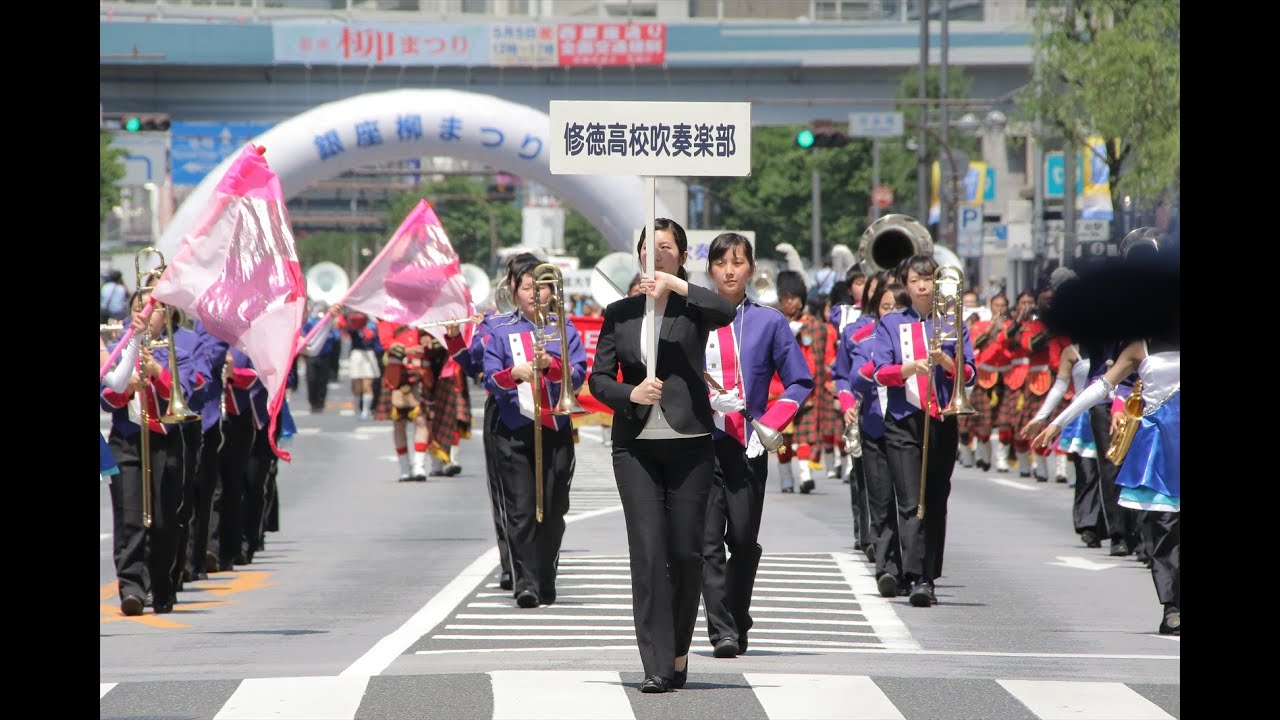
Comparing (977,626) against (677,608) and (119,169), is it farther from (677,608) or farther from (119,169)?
(119,169)

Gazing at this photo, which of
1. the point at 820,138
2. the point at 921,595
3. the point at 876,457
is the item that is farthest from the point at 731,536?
the point at 820,138

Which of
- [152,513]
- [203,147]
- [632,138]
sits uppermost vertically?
[203,147]

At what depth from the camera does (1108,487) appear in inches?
619

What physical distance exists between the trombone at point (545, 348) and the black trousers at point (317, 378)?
1016 inches

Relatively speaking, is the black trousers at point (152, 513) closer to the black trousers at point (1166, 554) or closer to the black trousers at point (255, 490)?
the black trousers at point (255, 490)

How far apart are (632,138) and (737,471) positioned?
Answer: 1612 millimetres

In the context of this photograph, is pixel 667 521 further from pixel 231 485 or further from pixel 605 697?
pixel 231 485

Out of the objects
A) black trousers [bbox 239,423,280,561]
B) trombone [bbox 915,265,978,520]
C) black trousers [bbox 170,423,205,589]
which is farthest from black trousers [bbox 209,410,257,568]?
trombone [bbox 915,265,978,520]

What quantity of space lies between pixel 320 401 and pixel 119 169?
26.4 metres

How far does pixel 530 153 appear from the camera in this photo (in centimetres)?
3038

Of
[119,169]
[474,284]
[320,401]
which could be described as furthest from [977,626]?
[119,169]

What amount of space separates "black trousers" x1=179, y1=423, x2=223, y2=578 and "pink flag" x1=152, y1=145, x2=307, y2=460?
5.50ft

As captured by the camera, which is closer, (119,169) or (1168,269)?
(1168,269)

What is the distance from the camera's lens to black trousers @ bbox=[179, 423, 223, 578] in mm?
13047
